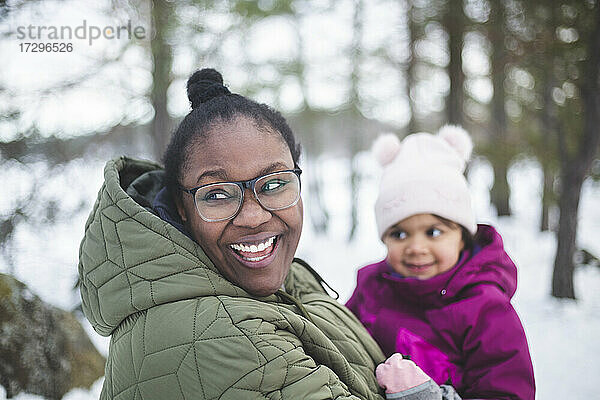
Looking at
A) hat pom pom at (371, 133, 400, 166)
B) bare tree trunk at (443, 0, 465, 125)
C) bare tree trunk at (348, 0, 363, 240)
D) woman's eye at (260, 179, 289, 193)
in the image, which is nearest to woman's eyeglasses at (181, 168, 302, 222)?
woman's eye at (260, 179, 289, 193)

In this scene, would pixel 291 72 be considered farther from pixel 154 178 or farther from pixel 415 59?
pixel 154 178

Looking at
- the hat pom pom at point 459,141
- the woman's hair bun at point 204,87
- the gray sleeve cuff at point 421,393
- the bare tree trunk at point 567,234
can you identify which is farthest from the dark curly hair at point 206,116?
the bare tree trunk at point 567,234

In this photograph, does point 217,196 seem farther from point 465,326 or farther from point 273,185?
point 465,326

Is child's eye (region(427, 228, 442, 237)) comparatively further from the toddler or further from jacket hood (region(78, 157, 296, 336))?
jacket hood (region(78, 157, 296, 336))

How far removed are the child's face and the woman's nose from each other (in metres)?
1.00

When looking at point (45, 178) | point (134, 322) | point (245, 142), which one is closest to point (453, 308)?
point (245, 142)

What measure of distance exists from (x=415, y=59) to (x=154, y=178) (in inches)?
391

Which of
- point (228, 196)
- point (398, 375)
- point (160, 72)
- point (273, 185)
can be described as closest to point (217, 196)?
point (228, 196)

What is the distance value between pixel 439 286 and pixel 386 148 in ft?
2.71

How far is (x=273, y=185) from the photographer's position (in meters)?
1.46

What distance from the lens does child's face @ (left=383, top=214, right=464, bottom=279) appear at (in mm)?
2150

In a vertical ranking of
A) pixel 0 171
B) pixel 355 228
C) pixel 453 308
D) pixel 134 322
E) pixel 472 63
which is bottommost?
pixel 355 228

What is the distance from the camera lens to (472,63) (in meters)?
10.6

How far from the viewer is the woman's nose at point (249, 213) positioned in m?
1.41
